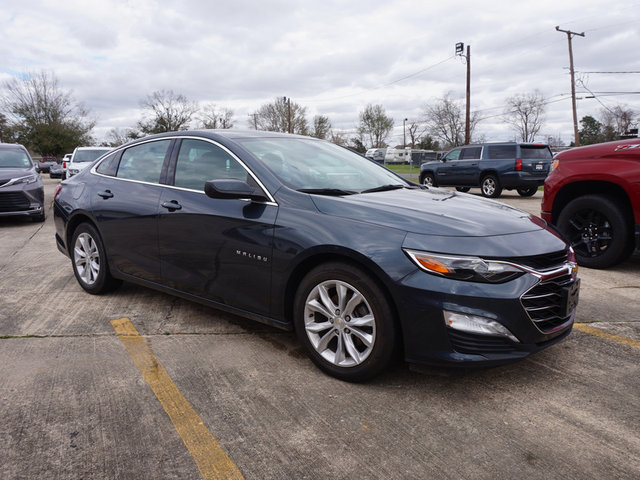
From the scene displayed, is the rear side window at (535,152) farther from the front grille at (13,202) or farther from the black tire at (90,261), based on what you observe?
the black tire at (90,261)

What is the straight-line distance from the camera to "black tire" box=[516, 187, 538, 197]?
16125 mm

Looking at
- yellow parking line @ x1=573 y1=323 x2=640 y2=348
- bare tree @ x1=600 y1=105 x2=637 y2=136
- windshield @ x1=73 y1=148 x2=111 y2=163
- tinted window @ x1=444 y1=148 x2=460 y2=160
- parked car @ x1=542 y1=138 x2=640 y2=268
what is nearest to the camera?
yellow parking line @ x1=573 y1=323 x2=640 y2=348

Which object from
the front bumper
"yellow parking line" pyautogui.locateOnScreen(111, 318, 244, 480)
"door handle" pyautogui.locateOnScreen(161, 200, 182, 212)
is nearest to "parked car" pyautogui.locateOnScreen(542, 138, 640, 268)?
the front bumper

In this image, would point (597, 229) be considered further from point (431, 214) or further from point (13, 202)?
point (13, 202)

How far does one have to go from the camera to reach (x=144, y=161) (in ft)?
14.0

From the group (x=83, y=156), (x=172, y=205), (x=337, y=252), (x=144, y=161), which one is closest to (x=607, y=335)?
(x=337, y=252)

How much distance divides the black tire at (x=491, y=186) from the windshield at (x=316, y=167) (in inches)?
512

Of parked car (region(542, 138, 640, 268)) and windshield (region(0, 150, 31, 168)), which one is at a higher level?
windshield (region(0, 150, 31, 168))

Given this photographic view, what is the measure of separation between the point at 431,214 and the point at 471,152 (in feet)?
50.4

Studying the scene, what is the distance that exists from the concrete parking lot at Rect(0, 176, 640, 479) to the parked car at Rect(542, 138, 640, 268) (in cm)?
176

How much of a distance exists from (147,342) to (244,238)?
3.64 feet

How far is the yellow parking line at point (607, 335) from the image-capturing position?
3.51m

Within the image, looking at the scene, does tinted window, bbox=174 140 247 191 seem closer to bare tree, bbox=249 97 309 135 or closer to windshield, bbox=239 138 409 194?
windshield, bbox=239 138 409 194

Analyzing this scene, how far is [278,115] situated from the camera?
62844mm
